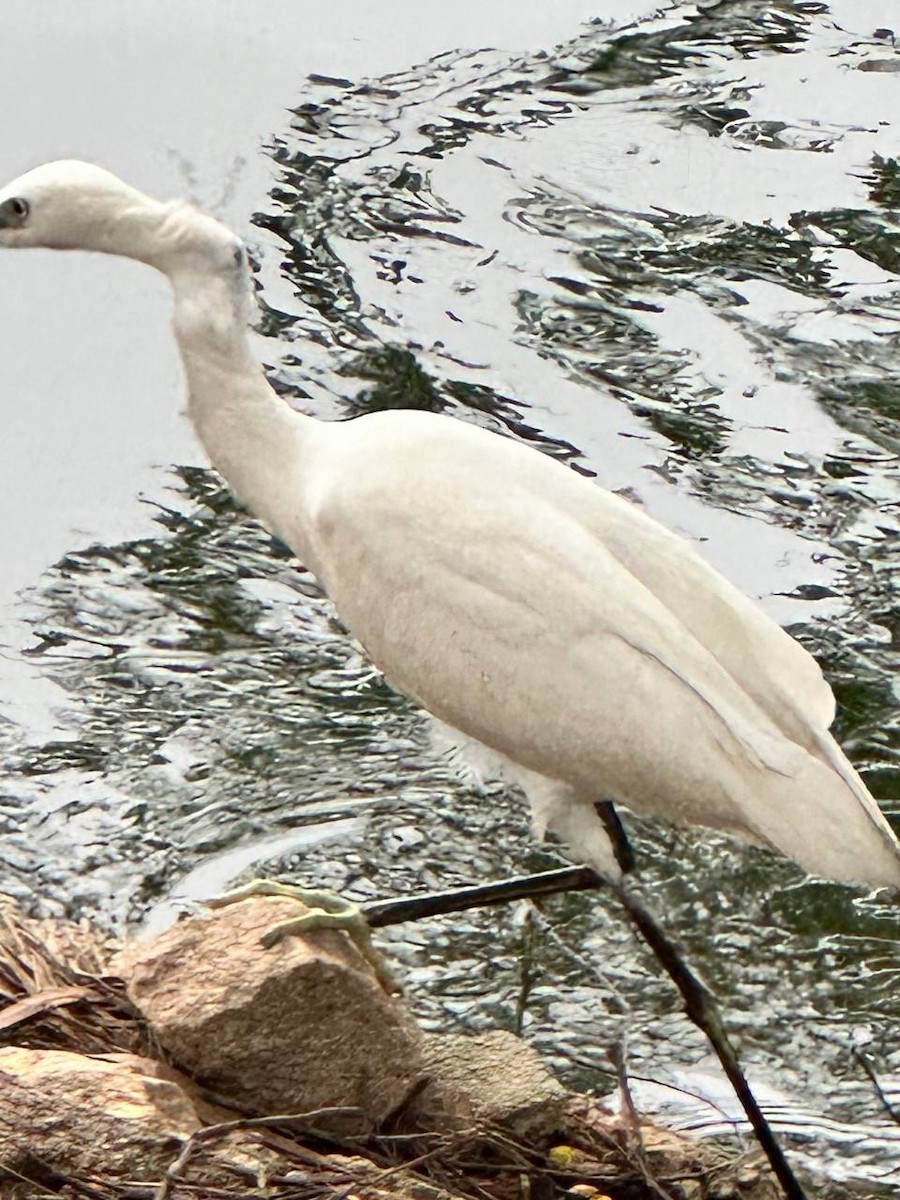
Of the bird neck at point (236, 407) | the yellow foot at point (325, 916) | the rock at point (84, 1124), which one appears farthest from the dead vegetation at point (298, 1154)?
the bird neck at point (236, 407)

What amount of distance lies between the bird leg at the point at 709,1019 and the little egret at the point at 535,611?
0.23 m

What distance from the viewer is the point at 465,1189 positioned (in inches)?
138

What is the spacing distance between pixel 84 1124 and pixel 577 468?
2.93 m

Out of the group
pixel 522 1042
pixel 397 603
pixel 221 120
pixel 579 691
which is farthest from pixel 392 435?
pixel 221 120

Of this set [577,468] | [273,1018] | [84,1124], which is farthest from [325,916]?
[577,468]

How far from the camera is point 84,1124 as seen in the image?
3188 mm

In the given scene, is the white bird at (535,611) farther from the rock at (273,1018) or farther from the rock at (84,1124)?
the rock at (84,1124)

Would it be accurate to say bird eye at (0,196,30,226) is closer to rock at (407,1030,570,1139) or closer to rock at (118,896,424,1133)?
rock at (118,896,424,1133)

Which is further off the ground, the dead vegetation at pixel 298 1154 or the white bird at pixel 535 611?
the white bird at pixel 535 611

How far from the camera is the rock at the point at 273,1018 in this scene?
11.2 feet

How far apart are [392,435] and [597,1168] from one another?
118 centimetres

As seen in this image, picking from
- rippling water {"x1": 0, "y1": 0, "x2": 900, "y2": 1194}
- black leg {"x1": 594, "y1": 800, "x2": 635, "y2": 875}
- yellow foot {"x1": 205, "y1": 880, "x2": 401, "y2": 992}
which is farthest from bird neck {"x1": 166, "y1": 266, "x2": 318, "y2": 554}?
rippling water {"x1": 0, "y1": 0, "x2": 900, "y2": 1194}

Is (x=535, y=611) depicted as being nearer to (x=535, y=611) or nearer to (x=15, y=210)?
(x=535, y=611)

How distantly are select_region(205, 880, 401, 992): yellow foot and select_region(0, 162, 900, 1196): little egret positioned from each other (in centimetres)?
34
